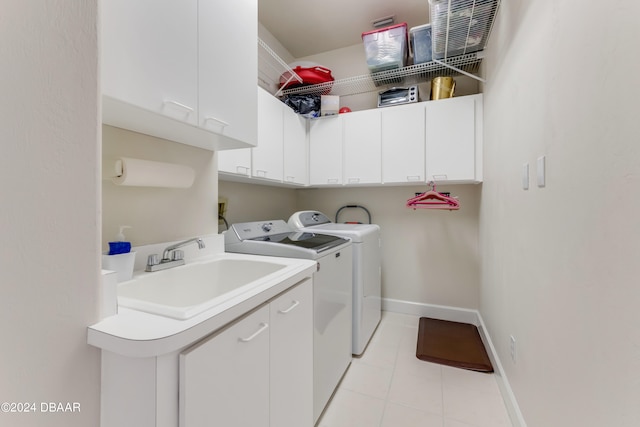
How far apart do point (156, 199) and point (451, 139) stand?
2.28m

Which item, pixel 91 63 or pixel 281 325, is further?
pixel 281 325

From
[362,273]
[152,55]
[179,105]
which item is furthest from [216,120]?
[362,273]

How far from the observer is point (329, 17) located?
2.47 meters

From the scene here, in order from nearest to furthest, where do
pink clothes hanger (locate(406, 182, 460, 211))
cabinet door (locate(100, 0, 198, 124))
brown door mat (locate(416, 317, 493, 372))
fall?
cabinet door (locate(100, 0, 198, 124)), brown door mat (locate(416, 317, 493, 372)), pink clothes hanger (locate(406, 182, 460, 211))

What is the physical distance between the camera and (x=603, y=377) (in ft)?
2.27

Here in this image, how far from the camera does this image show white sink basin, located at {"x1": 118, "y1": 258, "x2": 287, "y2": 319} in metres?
0.88

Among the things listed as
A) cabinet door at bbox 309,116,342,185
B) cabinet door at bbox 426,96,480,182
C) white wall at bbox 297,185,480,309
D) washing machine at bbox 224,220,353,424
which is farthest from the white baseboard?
cabinet door at bbox 309,116,342,185

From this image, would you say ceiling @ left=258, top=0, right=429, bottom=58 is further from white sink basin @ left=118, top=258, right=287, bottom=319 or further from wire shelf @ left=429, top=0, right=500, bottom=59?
white sink basin @ left=118, top=258, right=287, bottom=319

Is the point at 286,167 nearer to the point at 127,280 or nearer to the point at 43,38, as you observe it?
the point at 127,280

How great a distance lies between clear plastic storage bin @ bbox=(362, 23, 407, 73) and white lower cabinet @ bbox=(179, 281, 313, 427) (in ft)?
6.94

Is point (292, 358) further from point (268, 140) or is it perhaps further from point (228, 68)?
point (268, 140)

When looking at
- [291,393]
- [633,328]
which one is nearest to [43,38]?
[291,393]

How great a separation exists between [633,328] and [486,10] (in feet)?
6.56

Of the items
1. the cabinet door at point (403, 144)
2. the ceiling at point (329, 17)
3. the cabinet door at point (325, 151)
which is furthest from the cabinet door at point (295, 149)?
the ceiling at point (329, 17)
